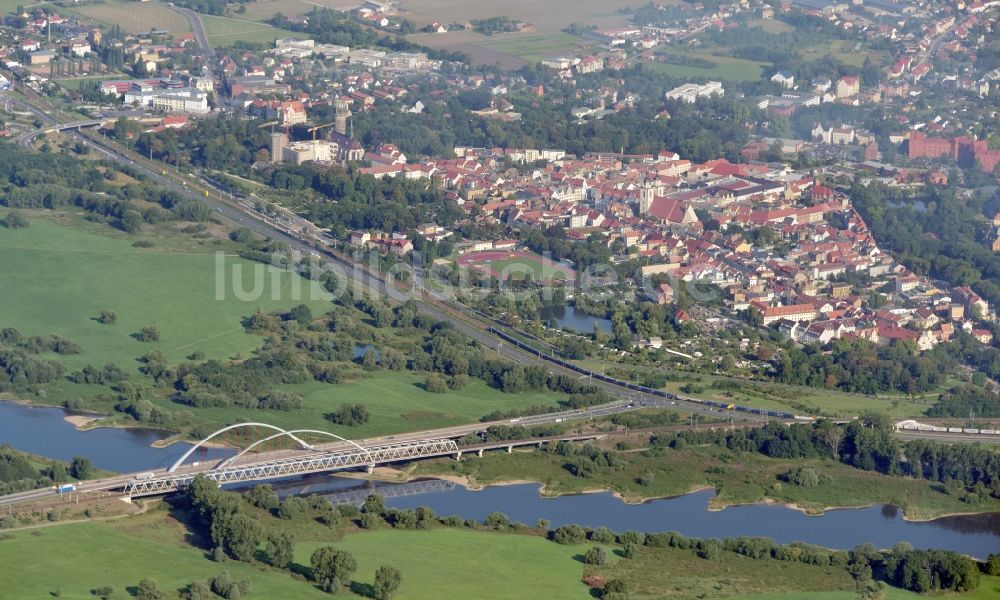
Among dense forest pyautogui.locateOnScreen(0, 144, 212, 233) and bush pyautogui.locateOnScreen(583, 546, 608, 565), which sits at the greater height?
dense forest pyautogui.locateOnScreen(0, 144, 212, 233)

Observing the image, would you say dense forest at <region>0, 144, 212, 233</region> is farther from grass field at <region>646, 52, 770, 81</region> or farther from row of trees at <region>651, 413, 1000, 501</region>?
grass field at <region>646, 52, 770, 81</region>

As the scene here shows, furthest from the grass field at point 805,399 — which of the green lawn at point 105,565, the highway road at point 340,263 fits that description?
the green lawn at point 105,565

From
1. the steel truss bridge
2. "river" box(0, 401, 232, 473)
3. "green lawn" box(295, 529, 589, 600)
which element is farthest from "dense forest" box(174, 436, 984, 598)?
"river" box(0, 401, 232, 473)

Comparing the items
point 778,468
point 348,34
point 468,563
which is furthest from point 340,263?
point 348,34

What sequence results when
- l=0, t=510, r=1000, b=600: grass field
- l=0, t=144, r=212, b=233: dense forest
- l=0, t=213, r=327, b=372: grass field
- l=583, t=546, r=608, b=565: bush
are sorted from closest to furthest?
l=0, t=510, r=1000, b=600: grass field < l=583, t=546, r=608, b=565: bush < l=0, t=213, r=327, b=372: grass field < l=0, t=144, r=212, b=233: dense forest

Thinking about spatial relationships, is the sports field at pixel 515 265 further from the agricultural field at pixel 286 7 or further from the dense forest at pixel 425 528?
the agricultural field at pixel 286 7

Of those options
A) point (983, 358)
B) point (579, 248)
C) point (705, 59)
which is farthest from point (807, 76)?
point (983, 358)

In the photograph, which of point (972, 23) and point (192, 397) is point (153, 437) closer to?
point (192, 397)
